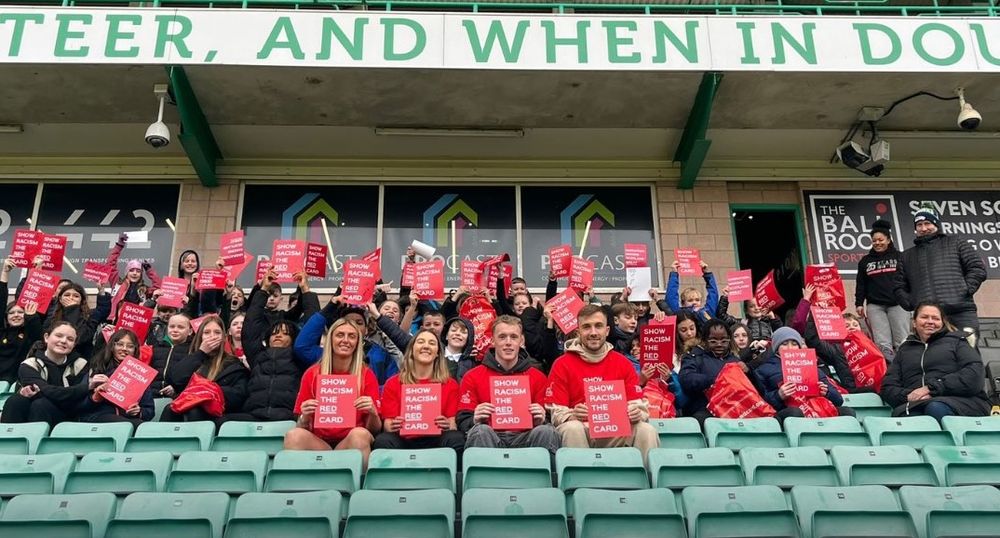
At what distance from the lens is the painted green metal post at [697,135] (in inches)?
350

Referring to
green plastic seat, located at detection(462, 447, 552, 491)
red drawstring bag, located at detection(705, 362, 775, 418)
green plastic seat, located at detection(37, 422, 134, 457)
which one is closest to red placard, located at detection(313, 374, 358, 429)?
green plastic seat, located at detection(462, 447, 552, 491)

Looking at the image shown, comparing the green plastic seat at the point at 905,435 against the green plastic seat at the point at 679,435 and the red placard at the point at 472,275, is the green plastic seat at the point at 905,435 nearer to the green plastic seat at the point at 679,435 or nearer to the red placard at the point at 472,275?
the green plastic seat at the point at 679,435

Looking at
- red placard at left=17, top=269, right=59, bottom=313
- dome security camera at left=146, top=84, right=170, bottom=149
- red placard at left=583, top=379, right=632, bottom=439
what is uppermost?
dome security camera at left=146, top=84, right=170, bottom=149

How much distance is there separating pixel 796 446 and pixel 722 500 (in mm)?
1222

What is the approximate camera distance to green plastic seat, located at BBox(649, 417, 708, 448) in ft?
16.6

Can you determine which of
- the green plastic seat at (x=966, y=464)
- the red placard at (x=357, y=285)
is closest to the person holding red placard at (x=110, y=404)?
the red placard at (x=357, y=285)

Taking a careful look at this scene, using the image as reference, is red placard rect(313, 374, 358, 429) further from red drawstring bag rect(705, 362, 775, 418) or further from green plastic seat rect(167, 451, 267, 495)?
red drawstring bag rect(705, 362, 775, 418)

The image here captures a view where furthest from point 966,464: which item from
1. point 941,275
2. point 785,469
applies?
point 941,275

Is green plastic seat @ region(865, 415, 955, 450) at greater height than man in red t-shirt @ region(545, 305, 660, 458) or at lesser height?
lesser

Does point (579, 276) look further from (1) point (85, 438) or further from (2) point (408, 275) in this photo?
(1) point (85, 438)

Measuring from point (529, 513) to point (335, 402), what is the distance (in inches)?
58.5

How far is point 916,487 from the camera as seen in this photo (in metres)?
4.06

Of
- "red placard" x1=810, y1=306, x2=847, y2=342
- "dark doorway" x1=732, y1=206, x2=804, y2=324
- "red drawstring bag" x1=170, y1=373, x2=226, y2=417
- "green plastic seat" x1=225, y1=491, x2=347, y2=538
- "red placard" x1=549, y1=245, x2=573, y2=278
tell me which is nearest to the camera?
"green plastic seat" x1=225, y1=491, x2=347, y2=538

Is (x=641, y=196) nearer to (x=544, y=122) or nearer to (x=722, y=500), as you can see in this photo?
(x=544, y=122)
